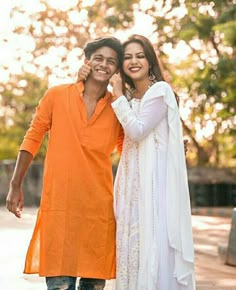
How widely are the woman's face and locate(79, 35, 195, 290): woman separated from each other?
9 centimetres

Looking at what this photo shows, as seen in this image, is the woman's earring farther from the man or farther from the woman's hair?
the man

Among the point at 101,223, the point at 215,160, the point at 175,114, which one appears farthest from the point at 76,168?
the point at 215,160

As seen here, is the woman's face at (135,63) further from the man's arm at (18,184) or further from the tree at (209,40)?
the tree at (209,40)

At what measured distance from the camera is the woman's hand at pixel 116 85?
3.93 m

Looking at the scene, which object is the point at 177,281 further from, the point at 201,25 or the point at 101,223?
the point at 201,25

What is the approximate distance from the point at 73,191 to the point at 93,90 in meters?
0.56

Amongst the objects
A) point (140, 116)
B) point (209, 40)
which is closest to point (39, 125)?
point (140, 116)

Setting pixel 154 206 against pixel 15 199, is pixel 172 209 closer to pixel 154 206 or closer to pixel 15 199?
pixel 154 206

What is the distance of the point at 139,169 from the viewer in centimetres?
390

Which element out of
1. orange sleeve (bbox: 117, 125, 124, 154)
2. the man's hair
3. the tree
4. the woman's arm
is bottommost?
orange sleeve (bbox: 117, 125, 124, 154)

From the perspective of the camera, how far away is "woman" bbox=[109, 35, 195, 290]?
3.82 m

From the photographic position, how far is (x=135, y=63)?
4.00 metres

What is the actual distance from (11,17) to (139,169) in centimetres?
1586

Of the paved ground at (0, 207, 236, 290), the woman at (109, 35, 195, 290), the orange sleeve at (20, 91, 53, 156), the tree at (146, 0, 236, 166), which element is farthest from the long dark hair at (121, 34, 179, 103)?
the tree at (146, 0, 236, 166)
